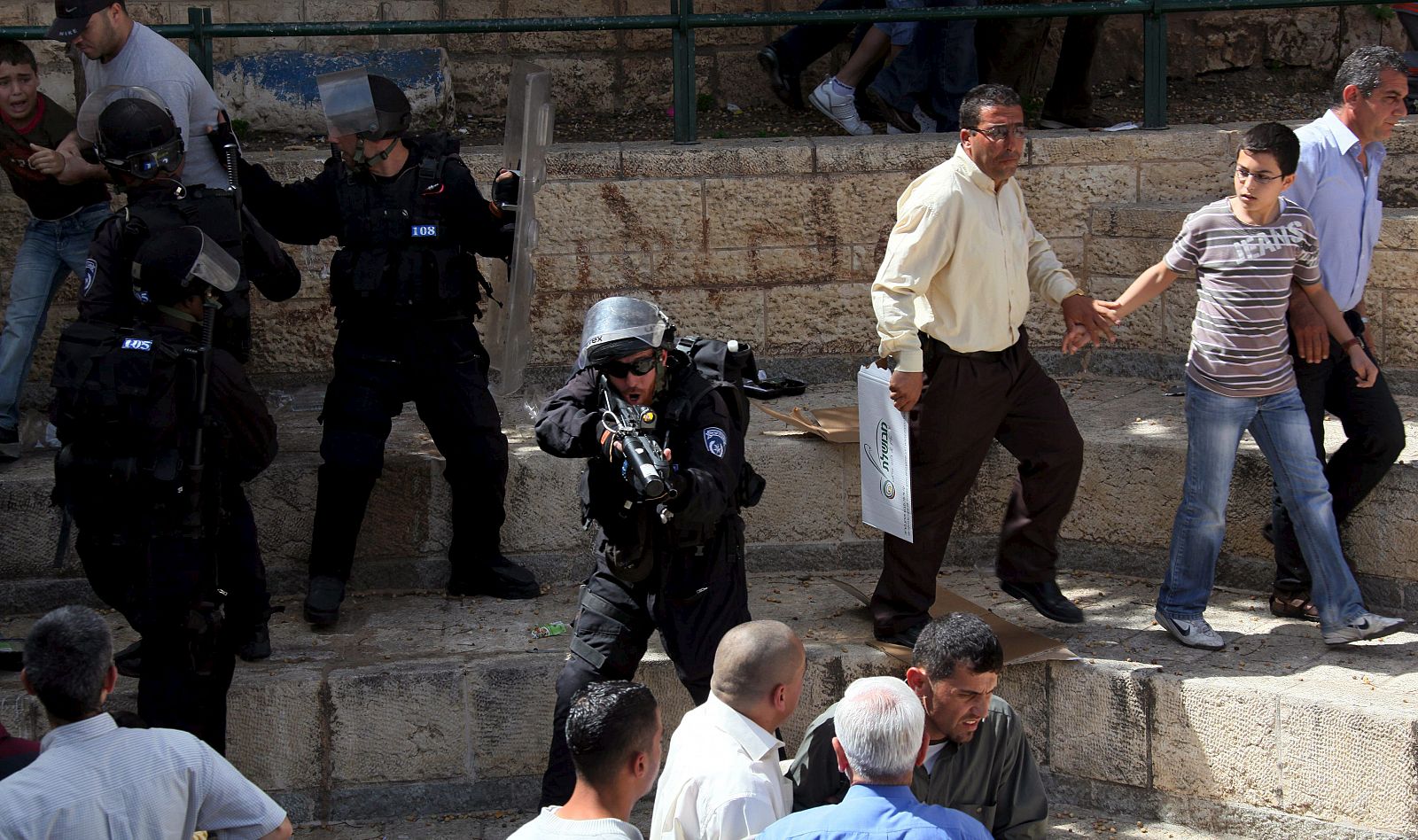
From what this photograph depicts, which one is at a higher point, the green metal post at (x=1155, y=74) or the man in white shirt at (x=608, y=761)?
the green metal post at (x=1155, y=74)

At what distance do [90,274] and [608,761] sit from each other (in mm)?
2612

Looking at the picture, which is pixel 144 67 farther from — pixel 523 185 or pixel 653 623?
pixel 653 623

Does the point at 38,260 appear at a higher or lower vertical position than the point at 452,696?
higher

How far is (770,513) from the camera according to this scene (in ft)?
19.9

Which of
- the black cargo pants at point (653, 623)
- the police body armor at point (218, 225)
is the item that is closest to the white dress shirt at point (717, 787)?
the black cargo pants at point (653, 623)

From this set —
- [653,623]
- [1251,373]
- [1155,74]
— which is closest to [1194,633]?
[1251,373]

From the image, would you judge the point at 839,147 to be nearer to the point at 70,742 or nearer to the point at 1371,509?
the point at 1371,509

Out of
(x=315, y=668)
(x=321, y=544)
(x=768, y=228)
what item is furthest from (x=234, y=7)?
(x=315, y=668)

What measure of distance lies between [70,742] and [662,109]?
19.4 ft

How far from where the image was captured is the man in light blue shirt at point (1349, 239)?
5062mm

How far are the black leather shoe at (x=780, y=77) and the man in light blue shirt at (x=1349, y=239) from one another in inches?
129

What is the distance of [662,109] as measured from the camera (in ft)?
27.7

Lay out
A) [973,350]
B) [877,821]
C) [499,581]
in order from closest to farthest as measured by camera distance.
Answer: [877,821] → [973,350] → [499,581]

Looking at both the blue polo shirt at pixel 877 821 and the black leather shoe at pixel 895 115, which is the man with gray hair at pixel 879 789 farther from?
the black leather shoe at pixel 895 115
